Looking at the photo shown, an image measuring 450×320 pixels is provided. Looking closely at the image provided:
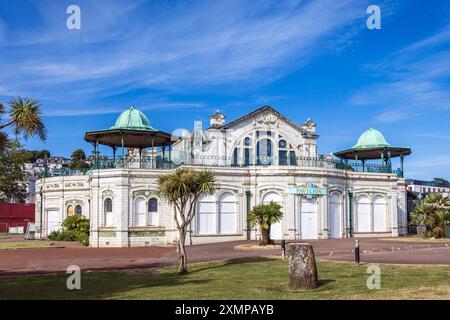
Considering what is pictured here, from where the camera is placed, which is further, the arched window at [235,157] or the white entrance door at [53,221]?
the white entrance door at [53,221]

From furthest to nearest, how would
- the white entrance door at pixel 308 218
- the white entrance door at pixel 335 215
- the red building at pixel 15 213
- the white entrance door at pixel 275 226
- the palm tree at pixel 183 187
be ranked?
1. the red building at pixel 15 213
2. the white entrance door at pixel 335 215
3. the white entrance door at pixel 308 218
4. the white entrance door at pixel 275 226
5. the palm tree at pixel 183 187

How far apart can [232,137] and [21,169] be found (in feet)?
128

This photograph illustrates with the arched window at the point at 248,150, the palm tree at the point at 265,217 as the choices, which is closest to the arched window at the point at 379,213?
the arched window at the point at 248,150

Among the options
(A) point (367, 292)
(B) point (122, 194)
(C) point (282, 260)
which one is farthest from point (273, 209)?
(A) point (367, 292)

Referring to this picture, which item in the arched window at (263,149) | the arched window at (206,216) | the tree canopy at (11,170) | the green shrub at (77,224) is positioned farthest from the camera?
the tree canopy at (11,170)

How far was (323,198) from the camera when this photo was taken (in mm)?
44000

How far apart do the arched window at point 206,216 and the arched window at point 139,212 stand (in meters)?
4.27

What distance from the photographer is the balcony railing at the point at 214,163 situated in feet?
139

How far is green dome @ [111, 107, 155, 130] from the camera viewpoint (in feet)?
148

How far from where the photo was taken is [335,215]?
4556cm

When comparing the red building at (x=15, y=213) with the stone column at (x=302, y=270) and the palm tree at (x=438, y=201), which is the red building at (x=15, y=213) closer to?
the palm tree at (x=438, y=201)

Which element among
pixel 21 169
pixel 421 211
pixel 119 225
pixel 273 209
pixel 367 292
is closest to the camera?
pixel 367 292
